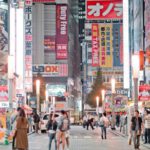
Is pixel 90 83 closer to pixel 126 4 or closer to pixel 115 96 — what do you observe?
pixel 126 4

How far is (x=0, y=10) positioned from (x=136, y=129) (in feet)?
152

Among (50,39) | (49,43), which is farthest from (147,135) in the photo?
(49,43)

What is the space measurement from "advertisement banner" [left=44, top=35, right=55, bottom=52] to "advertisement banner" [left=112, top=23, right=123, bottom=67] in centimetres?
1345

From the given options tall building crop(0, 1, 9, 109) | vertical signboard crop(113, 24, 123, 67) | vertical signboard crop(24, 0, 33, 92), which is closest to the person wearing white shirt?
tall building crop(0, 1, 9, 109)

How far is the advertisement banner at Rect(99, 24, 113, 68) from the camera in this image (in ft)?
438

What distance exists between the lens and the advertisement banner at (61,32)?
12875cm

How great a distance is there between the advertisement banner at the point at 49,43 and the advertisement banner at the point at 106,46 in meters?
11.0

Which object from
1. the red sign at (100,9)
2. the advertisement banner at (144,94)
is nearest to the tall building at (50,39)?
the red sign at (100,9)

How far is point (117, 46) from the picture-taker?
135250 millimetres

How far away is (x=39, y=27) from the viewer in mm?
130375

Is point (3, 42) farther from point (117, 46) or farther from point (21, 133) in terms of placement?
point (117, 46)

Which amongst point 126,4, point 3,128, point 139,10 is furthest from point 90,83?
point 3,128

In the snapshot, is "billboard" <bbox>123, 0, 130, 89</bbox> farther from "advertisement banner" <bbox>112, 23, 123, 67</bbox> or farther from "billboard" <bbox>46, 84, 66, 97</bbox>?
"billboard" <bbox>46, 84, 66, 97</bbox>

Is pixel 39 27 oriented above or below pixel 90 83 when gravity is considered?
above
